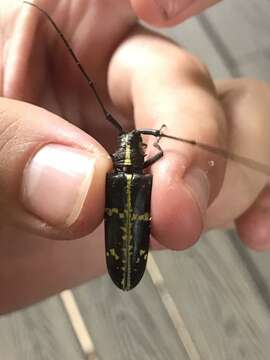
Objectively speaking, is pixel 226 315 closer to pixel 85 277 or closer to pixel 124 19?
pixel 85 277

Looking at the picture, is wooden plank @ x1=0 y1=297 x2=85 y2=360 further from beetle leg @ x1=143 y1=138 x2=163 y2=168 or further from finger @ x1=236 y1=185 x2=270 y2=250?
beetle leg @ x1=143 y1=138 x2=163 y2=168

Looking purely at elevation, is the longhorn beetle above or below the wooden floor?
above

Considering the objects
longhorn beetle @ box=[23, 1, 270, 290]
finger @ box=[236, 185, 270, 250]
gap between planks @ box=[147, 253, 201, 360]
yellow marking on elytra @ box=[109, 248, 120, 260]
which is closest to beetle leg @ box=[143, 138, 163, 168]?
longhorn beetle @ box=[23, 1, 270, 290]

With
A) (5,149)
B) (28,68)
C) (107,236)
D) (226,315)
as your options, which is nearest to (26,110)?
(5,149)

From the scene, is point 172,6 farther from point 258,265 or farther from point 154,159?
point 258,265

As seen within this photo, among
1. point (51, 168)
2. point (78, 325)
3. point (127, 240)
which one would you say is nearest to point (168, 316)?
point (78, 325)

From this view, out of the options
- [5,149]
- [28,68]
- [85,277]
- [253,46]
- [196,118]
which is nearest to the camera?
[5,149]

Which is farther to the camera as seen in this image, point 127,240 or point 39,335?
point 39,335
